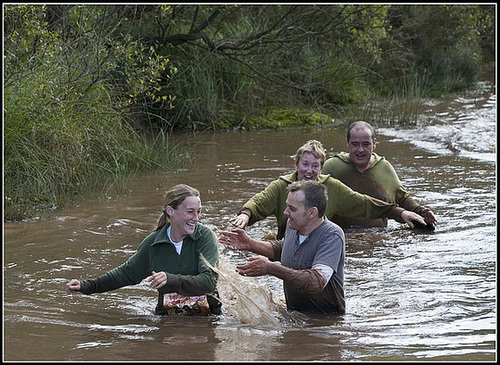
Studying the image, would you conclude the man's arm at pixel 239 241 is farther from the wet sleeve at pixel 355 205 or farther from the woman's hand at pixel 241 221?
the wet sleeve at pixel 355 205

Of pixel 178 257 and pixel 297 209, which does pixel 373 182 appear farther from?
pixel 178 257

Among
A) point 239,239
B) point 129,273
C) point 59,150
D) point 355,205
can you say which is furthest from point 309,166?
point 59,150

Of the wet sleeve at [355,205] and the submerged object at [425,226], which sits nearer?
the wet sleeve at [355,205]

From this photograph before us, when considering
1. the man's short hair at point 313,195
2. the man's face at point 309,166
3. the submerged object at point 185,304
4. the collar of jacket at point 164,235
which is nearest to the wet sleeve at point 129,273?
the collar of jacket at point 164,235

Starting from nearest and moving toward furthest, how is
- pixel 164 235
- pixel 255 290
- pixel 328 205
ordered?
pixel 164 235
pixel 255 290
pixel 328 205

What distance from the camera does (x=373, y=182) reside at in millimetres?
10031

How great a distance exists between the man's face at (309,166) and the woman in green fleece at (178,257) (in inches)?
72.6

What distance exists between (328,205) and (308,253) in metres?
2.50

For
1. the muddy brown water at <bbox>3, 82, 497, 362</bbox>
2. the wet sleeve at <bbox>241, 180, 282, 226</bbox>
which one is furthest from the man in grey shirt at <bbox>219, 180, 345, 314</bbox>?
the wet sleeve at <bbox>241, 180, 282, 226</bbox>

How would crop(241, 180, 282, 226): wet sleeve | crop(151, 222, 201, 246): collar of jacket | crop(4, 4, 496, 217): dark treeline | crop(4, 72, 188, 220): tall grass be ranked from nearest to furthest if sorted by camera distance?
crop(151, 222, 201, 246): collar of jacket → crop(241, 180, 282, 226): wet sleeve → crop(4, 72, 188, 220): tall grass → crop(4, 4, 496, 217): dark treeline

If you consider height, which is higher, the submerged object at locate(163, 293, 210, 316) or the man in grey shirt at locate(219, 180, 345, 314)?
the man in grey shirt at locate(219, 180, 345, 314)

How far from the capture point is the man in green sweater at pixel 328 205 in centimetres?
834

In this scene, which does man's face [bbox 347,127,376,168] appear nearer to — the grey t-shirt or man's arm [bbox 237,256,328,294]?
the grey t-shirt

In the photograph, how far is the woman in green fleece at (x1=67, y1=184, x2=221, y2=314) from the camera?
6531 mm
